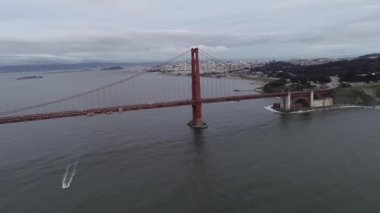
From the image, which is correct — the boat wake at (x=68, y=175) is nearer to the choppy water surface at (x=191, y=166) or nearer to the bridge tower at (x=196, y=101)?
the choppy water surface at (x=191, y=166)

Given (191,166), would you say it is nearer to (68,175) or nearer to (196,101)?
(68,175)

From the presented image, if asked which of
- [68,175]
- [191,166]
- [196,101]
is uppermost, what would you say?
[196,101]

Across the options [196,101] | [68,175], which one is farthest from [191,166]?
[196,101]

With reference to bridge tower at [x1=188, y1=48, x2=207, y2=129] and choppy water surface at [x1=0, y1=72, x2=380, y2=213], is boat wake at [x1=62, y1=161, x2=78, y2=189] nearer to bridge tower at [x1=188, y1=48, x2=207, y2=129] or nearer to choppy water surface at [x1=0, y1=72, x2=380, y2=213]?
choppy water surface at [x1=0, y1=72, x2=380, y2=213]

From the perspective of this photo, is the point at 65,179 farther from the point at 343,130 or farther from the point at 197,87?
the point at 343,130

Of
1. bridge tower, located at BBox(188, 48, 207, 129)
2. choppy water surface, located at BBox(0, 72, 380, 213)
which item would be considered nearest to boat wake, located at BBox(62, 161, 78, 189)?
choppy water surface, located at BBox(0, 72, 380, 213)

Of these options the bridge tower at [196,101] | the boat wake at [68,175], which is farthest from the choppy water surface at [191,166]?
the bridge tower at [196,101]
